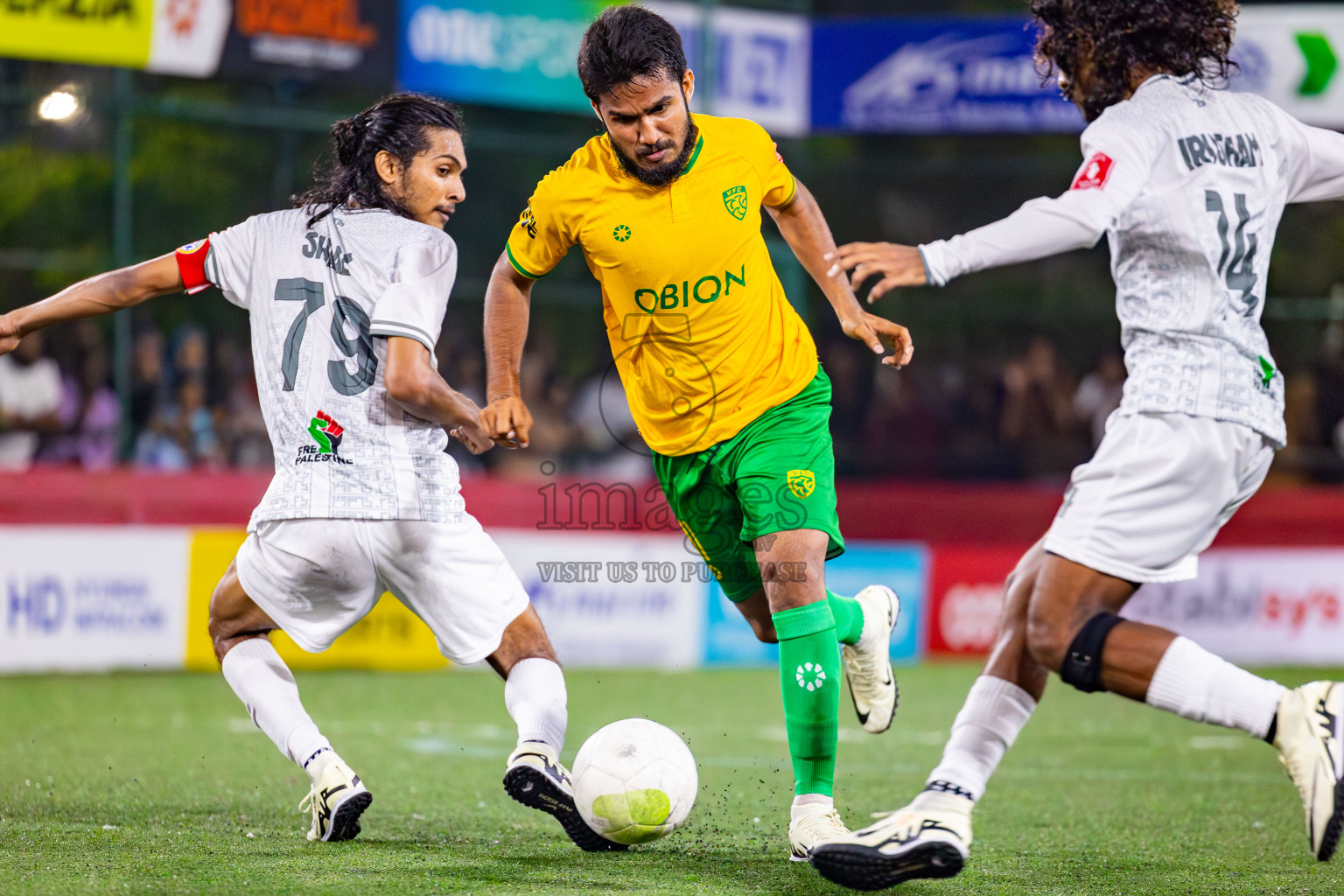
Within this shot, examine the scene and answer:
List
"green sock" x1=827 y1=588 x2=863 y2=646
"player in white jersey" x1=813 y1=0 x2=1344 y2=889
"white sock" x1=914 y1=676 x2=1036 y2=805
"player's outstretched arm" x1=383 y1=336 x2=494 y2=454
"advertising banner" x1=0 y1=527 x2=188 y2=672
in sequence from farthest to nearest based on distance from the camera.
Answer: "advertising banner" x1=0 y1=527 x2=188 y2=672 → "green sock" x1=827 y1=588 x2=863 y2=646 → "player's outstretched arm" x1=383 y1=336 x2=494 y2=454 → "white sock" x1=914 y1=676 x2=1036 y2=805 → "player in white jersey" x1=813 y1=0 x2=1344 y2=889

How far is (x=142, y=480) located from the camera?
33.2 ft

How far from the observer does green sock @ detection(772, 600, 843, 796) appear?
4.37 m

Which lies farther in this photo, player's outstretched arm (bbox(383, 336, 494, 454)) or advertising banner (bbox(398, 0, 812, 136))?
advertising banner (bbox(398, 0, 812, 136))

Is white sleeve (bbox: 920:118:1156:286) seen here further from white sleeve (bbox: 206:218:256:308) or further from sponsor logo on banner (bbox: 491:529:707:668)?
sponsor logo on banner (bbox: 491:529:707:668)

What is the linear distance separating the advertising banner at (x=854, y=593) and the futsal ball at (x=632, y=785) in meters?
6.31

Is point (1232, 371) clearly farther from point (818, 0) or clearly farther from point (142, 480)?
point (818, 0)

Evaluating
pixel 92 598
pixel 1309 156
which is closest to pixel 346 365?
pixel 1309 156

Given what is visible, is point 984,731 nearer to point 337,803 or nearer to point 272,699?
point 337,803

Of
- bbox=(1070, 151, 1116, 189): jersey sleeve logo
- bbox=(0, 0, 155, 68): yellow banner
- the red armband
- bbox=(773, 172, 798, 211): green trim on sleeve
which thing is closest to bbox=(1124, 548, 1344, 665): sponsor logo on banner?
bbox=(773, 172, 798, 211): green trim on sleeve

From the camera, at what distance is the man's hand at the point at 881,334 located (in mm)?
4426

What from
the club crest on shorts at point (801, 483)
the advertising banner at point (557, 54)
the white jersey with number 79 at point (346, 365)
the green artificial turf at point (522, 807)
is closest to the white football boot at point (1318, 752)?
the green artificial turf at point (522, 807)

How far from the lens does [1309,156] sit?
155 inches

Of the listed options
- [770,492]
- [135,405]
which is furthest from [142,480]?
[770,492]

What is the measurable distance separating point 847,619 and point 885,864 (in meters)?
1.54
